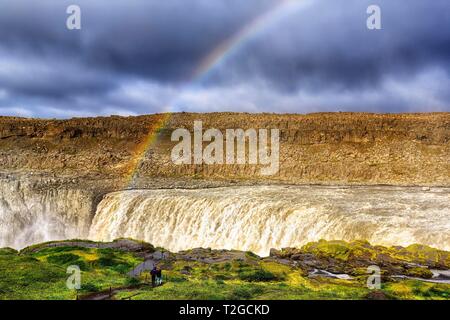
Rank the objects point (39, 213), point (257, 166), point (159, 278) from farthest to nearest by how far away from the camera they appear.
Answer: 1. point (257, 166)
2. point (39, 213)
3. point (159, 278)

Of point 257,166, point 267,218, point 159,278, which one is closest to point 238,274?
point 159,278

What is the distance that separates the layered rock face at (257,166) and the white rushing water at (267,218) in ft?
42.4

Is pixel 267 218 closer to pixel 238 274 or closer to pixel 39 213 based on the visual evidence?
pixel 238 274

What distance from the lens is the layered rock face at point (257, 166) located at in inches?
2608

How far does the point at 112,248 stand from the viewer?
3197 cm

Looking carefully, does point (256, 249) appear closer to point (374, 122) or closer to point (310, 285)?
point (310, 285)

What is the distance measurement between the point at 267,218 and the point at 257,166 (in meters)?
33.1

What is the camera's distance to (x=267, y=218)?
37281 mm

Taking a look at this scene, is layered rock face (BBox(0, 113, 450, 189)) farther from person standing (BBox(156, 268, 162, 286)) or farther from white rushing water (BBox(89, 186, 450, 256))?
person standing (BBox(156, 268, 162, 286))

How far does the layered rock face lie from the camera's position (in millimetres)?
66250

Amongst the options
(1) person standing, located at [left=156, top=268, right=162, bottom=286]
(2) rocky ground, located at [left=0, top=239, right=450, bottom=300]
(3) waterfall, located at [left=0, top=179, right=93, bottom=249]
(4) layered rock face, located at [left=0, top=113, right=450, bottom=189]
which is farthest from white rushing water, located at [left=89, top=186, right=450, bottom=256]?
(1) person standing, located at [left=156, top=268, right=162, bottom=286]

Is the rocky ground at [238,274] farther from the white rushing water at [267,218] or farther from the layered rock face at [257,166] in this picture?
the layered rock face at [257,166]

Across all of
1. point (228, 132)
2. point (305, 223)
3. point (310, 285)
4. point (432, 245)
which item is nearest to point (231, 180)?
point (228, 132)

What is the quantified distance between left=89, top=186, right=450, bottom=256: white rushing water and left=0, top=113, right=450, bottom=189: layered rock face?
42.4 feet
